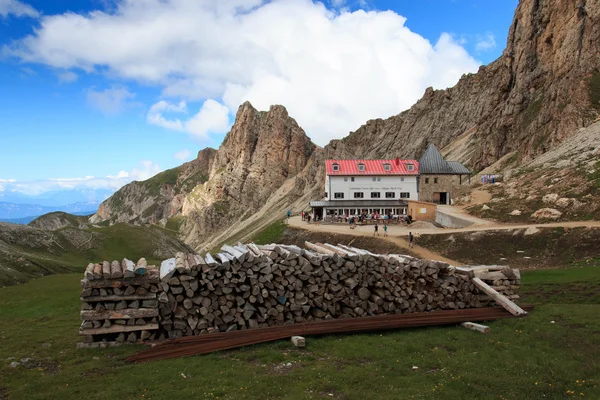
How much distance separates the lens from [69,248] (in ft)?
194

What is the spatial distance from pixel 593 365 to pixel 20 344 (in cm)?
2224

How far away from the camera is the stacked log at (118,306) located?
16484 millimetres

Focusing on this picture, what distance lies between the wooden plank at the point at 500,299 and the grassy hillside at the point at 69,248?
131 ft

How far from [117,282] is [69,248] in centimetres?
5032

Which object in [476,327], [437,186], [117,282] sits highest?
[437,186]

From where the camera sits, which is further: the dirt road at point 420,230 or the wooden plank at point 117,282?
the dirt road at point 420,230

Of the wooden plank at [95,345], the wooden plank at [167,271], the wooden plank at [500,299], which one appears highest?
the wooden plank at [167,271]

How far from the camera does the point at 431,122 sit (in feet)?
474

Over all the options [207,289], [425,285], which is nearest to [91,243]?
[207,289]

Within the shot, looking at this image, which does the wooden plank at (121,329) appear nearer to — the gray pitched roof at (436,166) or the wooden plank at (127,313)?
the wooden plank at (127,313)

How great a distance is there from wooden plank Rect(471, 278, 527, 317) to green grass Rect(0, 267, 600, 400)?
25.3 inches

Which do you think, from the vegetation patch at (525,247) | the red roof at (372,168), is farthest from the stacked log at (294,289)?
the red roof at (372,168)

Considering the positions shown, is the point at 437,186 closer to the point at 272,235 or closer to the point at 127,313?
the point at 272,235

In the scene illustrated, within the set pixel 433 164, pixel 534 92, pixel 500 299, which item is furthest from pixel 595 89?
pixel 500 299
